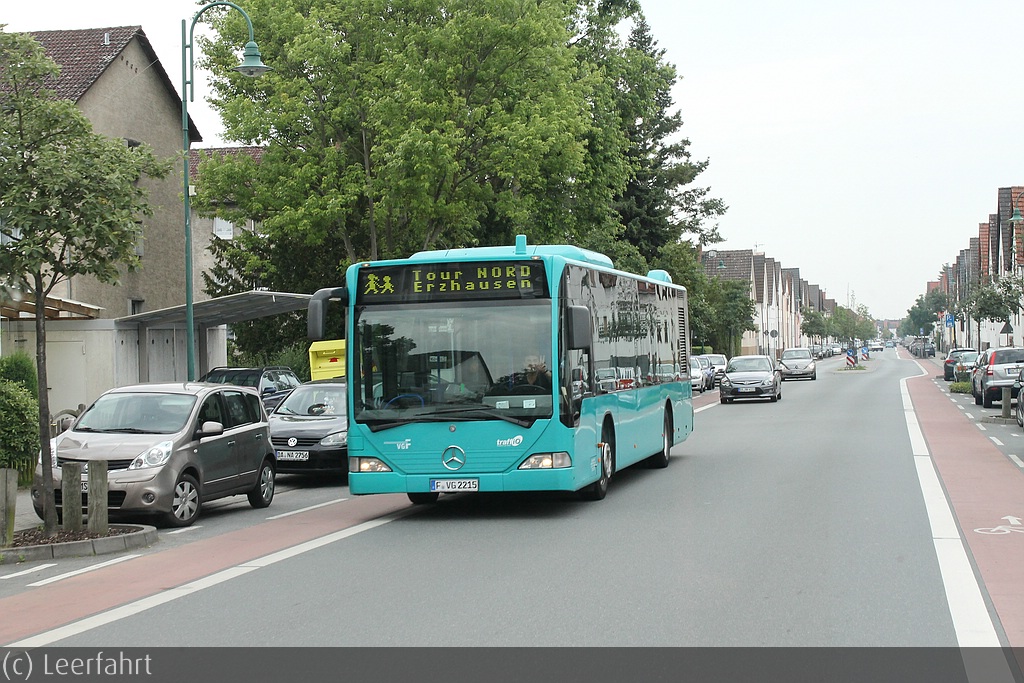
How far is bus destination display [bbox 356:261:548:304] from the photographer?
12773 millimetres

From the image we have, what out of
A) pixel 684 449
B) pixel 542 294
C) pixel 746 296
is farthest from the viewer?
pixel 746 296

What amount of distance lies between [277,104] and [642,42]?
94.4 ft

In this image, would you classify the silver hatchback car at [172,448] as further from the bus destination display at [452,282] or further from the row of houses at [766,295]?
the row of houses at [766,295]

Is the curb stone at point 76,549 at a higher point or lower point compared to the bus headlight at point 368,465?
lower

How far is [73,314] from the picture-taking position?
30.6 metres

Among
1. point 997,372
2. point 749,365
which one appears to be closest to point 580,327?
point 997,372

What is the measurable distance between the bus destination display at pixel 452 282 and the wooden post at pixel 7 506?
379 cm

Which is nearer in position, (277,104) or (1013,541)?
(1013,541)

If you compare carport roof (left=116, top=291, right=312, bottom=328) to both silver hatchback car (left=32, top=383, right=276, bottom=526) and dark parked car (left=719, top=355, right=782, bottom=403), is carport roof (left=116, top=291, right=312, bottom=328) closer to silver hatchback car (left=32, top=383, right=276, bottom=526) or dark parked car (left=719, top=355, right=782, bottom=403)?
silver hatchback car (left=32, top=383, right=276, bottom=526)

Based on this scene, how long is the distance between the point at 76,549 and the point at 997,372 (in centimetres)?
2907

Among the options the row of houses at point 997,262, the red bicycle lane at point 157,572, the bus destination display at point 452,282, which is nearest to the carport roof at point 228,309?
the bus destination display at point 452,282

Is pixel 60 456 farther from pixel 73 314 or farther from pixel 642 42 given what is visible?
pixel 642 42

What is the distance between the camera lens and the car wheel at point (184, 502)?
1291cm
